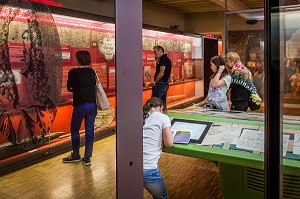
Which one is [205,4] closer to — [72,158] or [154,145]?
[72,158]

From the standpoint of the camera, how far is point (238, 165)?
2266 mm

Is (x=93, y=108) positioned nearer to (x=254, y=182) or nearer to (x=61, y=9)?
(x=61, y=9)

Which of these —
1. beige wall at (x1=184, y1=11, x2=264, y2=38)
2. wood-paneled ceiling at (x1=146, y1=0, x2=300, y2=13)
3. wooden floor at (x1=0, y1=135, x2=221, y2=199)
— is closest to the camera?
→ wooden floor at (x1=0, y1=135, x2=221, y2=199)

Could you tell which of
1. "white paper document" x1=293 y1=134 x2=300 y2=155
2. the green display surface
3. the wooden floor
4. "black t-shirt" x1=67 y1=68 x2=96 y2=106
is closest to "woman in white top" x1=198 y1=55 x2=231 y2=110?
the wooden floor

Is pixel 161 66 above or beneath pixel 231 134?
above

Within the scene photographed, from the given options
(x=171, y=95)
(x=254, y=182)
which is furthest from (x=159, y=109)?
(x=171, y=95)

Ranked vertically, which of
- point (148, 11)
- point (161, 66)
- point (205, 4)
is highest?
point (205, 4)

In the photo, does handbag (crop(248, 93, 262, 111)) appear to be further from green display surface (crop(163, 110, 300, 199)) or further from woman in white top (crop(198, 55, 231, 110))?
green display surface (crop(163, 110, 300, 199))

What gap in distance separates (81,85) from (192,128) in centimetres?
139

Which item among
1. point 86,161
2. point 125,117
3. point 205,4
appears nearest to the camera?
point 125,117

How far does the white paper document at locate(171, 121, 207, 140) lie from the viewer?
96.9 inches

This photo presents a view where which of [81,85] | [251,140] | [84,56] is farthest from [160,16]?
[251,140]

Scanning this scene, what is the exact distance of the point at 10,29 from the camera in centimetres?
273

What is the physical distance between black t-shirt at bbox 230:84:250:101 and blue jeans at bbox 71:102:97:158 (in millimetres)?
1647
